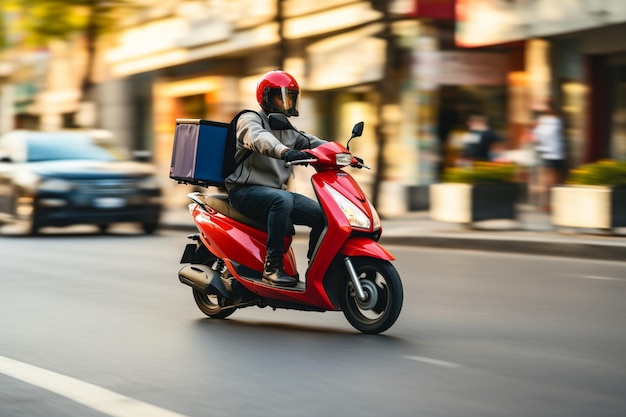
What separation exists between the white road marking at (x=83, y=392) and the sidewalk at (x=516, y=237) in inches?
319

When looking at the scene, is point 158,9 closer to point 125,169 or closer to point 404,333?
point 125,169

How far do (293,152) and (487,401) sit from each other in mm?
2385

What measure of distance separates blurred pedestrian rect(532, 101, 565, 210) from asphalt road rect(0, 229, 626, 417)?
7904 mm

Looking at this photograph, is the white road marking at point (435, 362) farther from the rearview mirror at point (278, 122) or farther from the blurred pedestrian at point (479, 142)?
the blurred pedestrian at point (479, 142)

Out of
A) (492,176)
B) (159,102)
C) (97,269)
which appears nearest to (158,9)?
(159,102)

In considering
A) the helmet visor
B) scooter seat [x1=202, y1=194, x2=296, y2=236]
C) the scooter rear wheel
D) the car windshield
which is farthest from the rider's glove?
the car windshield

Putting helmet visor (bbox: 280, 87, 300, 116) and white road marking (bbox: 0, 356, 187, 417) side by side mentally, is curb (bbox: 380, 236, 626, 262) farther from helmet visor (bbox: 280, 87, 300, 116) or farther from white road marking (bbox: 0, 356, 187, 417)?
white road marking (bbox: 0, 356, 187, 417)

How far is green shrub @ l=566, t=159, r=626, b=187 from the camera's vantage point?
14758mm

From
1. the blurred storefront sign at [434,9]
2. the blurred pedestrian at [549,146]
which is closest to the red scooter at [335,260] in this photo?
the blurred pedestrian at [549,146]

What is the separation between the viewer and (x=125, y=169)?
18.3 m

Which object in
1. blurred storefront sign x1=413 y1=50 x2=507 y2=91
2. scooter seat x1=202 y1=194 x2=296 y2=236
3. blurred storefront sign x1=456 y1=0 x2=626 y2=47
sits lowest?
scooter seat x1=202 y1=194 x2=296 y2=236

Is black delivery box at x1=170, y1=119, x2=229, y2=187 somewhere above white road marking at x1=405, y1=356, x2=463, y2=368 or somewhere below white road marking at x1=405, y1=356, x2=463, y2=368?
above

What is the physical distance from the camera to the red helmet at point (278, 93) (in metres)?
7.88

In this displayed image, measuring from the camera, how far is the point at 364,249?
7.40 meters
